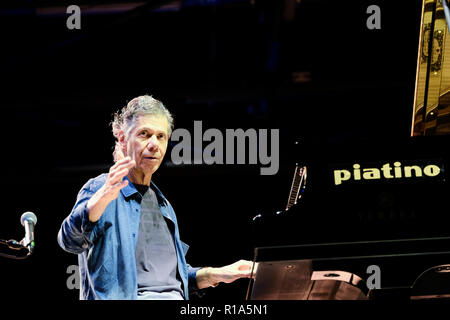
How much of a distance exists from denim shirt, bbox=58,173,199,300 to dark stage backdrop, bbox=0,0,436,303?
277cm

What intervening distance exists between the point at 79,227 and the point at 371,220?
46.1 inches

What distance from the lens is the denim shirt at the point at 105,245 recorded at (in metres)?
2.56

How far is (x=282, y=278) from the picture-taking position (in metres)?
2.79

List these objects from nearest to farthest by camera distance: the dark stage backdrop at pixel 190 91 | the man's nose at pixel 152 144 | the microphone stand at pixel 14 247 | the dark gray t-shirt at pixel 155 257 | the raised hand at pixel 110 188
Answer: the microphone stand at pixel 14 247, the raised hand at pixel 110 188, the dark gray t-shirt at pixel 155 257, the man's nose at pixel 152 144, the dark stage backdrop at pixel 190 91

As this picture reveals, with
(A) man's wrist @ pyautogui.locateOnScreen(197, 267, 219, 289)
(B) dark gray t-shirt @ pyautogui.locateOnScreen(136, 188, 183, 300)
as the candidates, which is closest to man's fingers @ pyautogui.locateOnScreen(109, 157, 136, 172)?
(B) dark gray t-shirt @ pyautogui.locateOnScreen(136, 188, 183, 300)

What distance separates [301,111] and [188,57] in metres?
1.20

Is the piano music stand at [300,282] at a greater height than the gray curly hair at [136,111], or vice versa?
the gray curly hair at [136,111]

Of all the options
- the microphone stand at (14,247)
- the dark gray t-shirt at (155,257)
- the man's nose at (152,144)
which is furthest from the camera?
the man's nose at (152,144)

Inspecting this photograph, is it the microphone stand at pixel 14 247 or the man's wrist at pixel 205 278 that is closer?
the microphone stand at pixel 14 247

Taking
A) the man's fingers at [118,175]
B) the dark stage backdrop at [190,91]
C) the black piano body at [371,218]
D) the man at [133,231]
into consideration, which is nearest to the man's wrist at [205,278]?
the man at [133,231]

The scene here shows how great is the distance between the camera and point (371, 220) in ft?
7.93

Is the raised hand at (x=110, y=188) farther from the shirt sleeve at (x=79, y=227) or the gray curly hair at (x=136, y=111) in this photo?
the gray curly hair at (x=136, y=111)

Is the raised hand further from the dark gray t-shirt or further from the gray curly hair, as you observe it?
the gray curly hair
